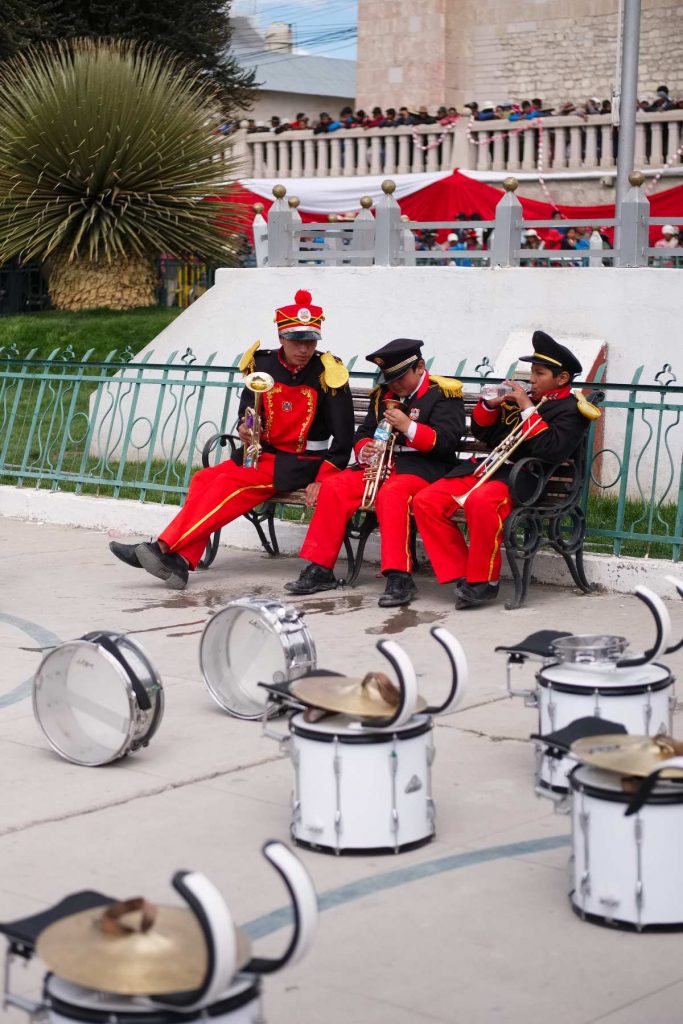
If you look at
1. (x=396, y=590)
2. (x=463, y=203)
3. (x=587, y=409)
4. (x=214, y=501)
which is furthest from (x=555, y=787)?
(x=463, y=203)

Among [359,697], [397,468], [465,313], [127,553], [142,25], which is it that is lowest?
[127,553]

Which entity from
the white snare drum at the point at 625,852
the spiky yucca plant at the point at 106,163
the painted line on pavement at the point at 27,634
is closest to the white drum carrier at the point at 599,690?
the white snare drum at the point at 625,852

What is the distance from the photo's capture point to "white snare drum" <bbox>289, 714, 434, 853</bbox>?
4398mm

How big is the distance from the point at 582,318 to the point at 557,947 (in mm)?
8737

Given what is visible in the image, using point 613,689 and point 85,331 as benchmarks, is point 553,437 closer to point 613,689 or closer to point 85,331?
point 613,689

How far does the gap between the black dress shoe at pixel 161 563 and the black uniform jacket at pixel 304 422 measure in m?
0.72

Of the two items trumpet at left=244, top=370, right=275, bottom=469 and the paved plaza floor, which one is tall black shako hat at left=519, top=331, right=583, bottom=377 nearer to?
the paved plaza floor

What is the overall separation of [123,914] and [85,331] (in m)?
15.9

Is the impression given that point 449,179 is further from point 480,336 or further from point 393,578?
point 393,578

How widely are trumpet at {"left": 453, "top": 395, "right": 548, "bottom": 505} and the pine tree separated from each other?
640 inches

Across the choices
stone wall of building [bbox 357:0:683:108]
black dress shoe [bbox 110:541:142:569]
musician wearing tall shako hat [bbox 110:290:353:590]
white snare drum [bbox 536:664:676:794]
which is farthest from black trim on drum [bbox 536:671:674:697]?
stone wall of building [bbox 357:0:683:108]

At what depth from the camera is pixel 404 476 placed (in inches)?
318

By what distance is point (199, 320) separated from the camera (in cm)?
1457

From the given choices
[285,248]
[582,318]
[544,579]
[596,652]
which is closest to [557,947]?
[596,652]
